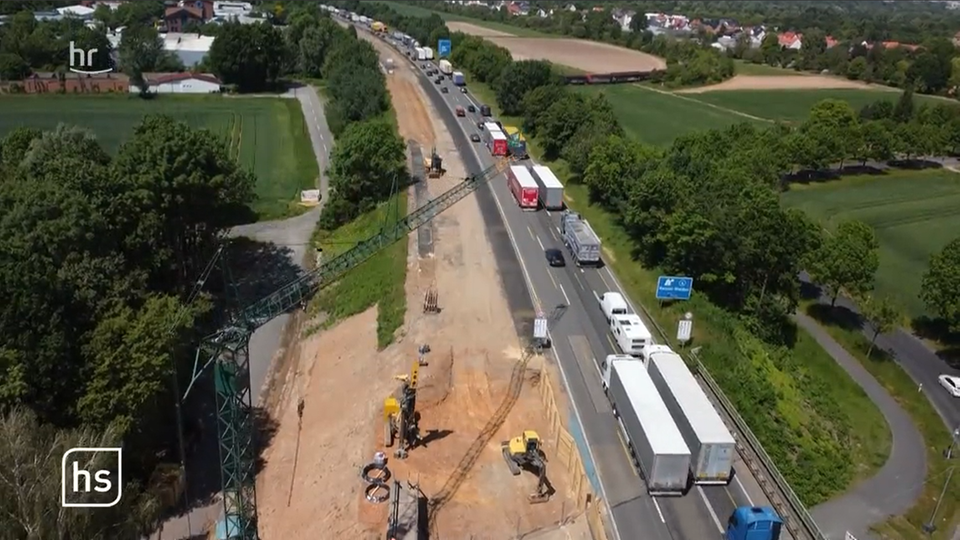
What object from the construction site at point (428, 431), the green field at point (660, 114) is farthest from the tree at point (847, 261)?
the green field at point (660, 114)

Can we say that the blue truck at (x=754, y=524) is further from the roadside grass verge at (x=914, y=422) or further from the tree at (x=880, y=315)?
the tree at (x=880, y=315)

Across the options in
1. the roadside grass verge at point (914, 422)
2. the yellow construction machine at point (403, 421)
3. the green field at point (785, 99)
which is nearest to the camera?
the yellow construction machine at point (403, 421)

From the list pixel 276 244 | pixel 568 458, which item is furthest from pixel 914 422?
pixel 276 244

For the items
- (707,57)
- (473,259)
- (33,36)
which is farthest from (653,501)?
(707,57)

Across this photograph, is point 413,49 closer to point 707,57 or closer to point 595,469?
point 707,57

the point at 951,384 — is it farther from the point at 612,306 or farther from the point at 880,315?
the point at 612,306

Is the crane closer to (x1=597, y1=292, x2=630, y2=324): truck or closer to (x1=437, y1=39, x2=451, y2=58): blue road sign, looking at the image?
(x1=597, y1=292, x2=630, y2=324): truck
